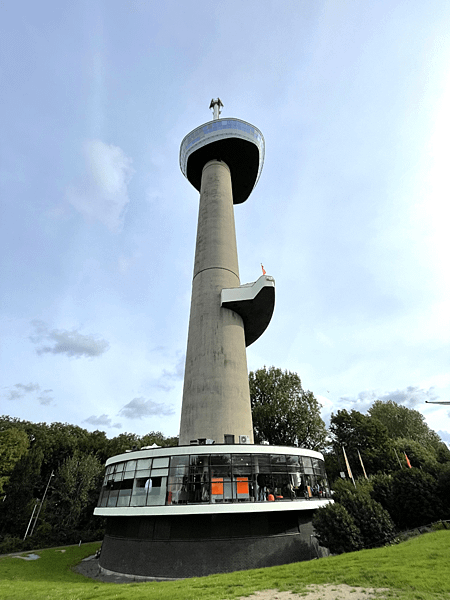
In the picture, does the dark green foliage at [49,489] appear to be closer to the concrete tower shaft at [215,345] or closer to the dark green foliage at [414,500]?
Answer: the concrete tower shaft at [215,345]

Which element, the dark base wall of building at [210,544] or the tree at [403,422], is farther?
the tree at [403,422]

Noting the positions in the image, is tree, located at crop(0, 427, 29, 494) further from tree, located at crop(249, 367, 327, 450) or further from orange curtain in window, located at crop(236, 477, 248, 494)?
orange curtain in window, located at crop(236, 477, 248, 494)

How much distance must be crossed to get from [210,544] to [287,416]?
34.0m

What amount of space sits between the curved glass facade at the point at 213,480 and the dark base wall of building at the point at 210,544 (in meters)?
1.27

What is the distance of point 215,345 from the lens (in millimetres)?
30062

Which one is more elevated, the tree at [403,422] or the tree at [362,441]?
Answer: the tree at [403,422]

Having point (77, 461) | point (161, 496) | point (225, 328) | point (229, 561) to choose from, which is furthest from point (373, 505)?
point (77, 461)

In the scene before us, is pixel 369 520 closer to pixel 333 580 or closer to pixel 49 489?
pixel 333 580

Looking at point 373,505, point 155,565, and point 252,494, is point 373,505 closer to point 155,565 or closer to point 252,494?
point 252,494

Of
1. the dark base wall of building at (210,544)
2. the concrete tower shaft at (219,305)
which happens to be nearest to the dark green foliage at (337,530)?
the dark base wall of building at (210,544)

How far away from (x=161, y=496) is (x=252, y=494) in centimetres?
568

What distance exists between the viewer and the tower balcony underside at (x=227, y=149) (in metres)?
44.2

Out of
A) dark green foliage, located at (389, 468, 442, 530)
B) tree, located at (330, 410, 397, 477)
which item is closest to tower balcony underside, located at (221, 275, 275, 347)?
dark green foliage, located at (389, 468, 442, 530)

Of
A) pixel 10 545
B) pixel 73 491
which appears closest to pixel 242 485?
pixel 10 545
